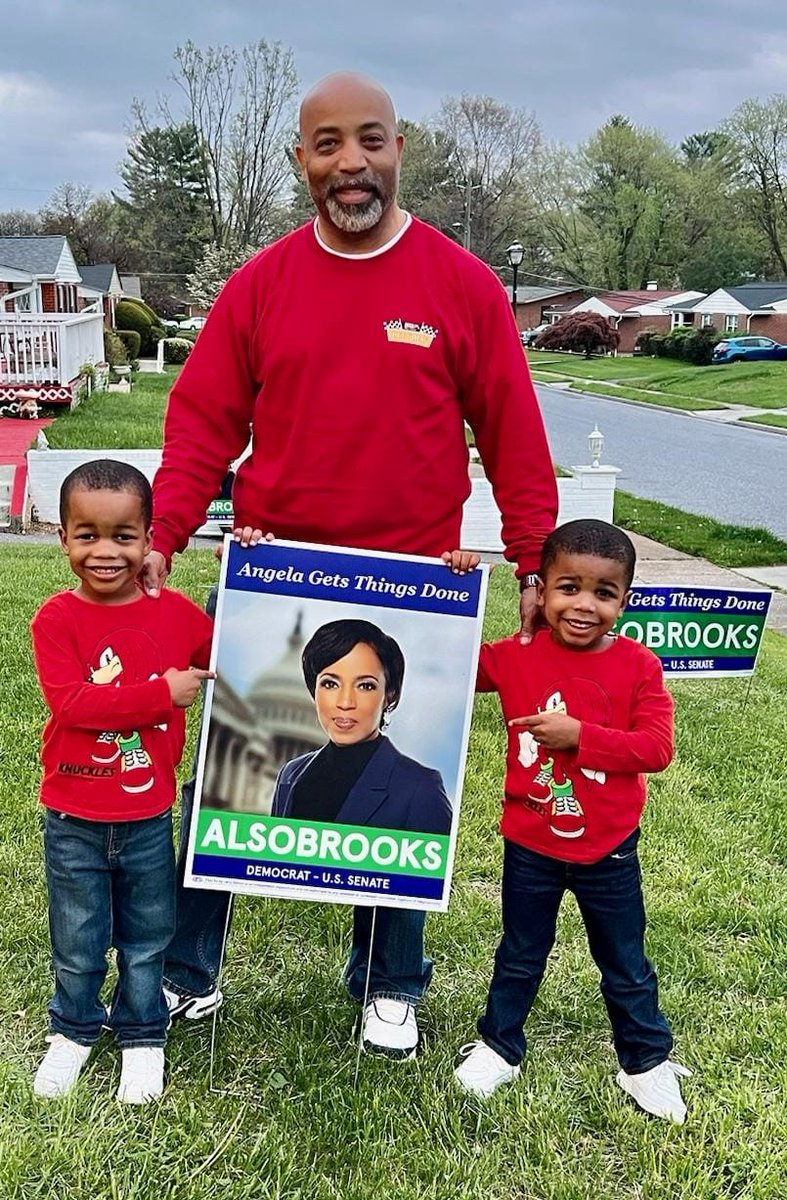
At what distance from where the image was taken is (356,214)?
2.44 meters

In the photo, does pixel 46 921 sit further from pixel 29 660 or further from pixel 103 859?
pixel 29 660

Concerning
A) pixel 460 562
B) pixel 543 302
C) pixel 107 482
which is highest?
pixel 107 482

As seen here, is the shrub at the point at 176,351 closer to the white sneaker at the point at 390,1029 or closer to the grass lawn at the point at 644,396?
the grass lawn at the point at 644,396

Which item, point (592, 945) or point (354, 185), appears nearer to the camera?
point (354, 185)

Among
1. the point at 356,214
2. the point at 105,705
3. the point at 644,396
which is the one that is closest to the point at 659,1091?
the point at 105,705

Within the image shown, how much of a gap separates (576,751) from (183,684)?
88cm

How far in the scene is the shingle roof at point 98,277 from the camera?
38.1 meters

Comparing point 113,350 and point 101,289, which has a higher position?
point 101,289

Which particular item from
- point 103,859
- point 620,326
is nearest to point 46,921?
point 103,859

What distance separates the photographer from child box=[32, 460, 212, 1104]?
2.29 meters

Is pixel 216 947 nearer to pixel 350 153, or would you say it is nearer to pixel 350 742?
pixel 350 742

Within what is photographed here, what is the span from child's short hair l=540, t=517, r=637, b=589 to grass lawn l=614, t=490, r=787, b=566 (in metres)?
7.95

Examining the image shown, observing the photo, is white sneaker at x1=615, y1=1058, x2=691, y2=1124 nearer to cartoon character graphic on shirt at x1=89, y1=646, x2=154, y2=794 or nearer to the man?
the man

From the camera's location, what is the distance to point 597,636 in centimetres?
240
